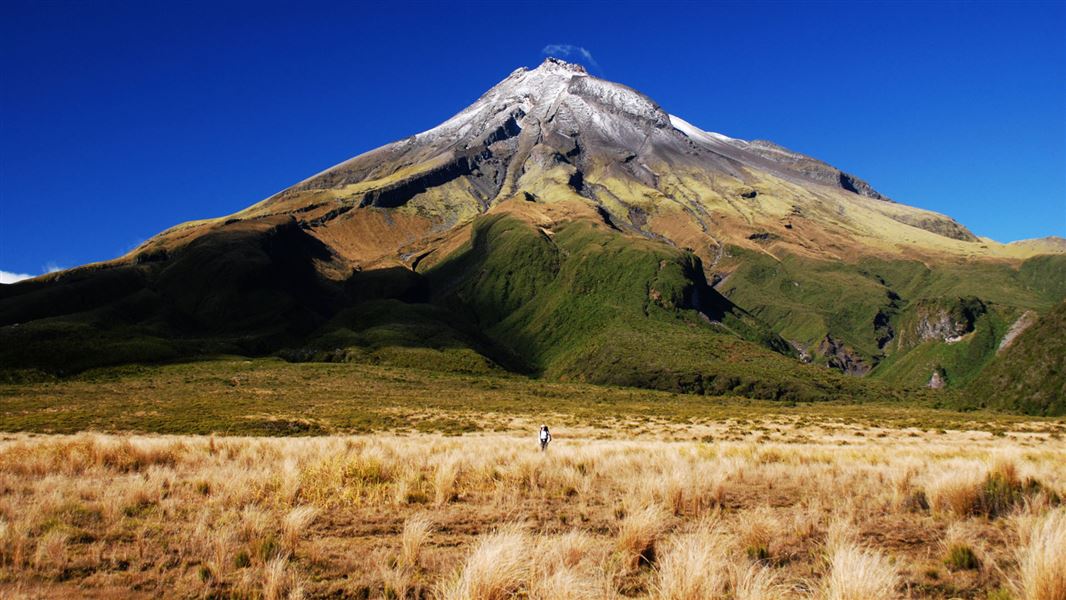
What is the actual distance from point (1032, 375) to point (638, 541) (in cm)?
10262

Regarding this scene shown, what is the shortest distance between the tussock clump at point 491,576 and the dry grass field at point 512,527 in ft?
0.07

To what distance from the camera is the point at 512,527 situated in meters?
8.69

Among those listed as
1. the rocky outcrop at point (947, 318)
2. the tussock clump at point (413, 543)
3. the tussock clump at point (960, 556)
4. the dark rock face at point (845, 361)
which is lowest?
the dark rock face at point (845, 361)

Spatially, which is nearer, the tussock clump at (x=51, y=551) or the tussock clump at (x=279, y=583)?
the tussock clump at (x=279, y=583)

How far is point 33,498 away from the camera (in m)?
10.1

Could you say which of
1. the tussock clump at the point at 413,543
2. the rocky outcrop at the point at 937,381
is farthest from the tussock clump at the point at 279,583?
the rocky outcrop at the point at 937,381

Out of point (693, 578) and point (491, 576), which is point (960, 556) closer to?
point (693, 578)

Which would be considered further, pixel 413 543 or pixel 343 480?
pixel 343 480

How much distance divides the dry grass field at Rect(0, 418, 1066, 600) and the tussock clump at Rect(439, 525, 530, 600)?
0.02m

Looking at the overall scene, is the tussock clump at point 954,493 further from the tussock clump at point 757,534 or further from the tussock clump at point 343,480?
the tussock clump at point 343,480

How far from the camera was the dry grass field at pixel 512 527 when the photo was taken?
6.46m

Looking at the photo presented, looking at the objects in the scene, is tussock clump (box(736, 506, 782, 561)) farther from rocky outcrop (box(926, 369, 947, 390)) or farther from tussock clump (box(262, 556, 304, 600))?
rocky outcrop (box(926, 369, 947, 390))

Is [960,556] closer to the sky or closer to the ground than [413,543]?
closer to the ground

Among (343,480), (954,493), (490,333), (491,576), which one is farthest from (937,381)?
(491,576)
